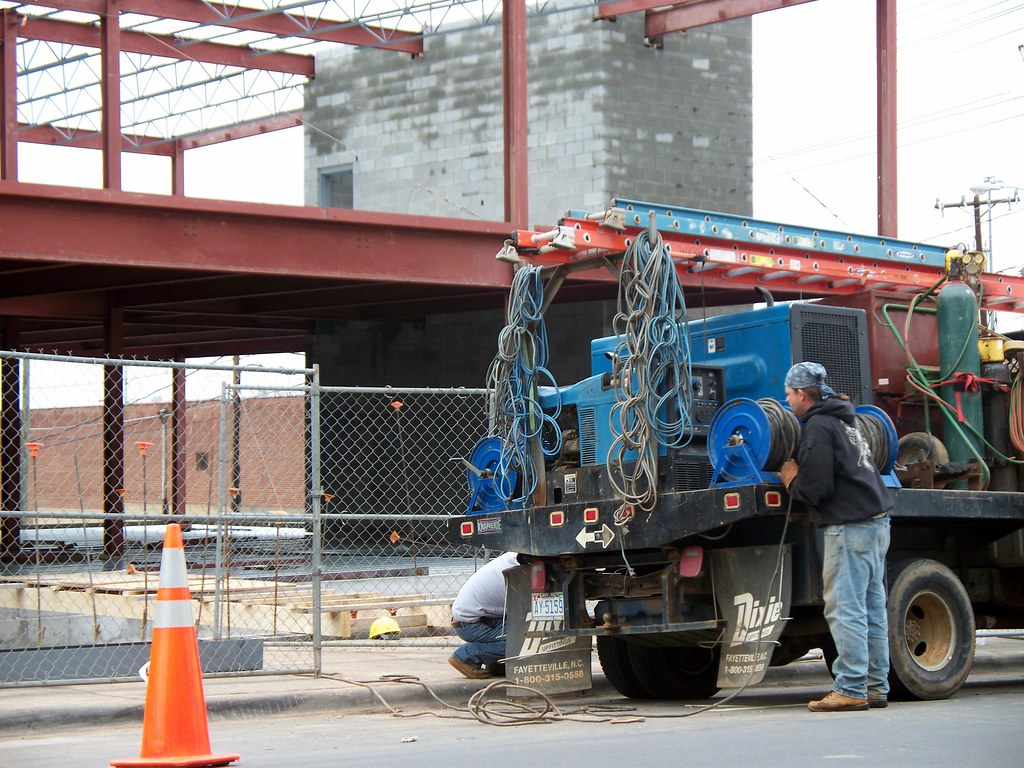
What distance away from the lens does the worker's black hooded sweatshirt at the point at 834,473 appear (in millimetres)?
8008

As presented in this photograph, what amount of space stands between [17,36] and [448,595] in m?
17.8

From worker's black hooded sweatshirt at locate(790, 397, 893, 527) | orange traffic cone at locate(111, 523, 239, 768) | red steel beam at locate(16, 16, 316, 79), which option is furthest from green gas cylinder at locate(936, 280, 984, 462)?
red steel beam at locate(16, 16, 316, 79)

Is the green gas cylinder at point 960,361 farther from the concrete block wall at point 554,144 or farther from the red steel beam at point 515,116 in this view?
the concrete block wall at point 554,144

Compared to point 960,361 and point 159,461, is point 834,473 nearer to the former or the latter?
point 960,361

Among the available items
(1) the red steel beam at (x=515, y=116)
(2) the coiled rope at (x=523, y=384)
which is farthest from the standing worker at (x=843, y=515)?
(1) the red steel beam at (x=515, y=116)

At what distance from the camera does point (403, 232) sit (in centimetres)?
1872

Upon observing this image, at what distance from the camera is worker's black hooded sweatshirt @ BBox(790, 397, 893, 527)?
8008 millimetres

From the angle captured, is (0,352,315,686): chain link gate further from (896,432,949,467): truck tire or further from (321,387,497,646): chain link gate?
(896,432,949,467): truck tire

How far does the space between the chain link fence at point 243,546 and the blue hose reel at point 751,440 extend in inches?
114

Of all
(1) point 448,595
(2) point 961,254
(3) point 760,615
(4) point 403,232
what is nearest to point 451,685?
(3) point 760,615

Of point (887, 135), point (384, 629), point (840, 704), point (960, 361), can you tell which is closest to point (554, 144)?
point (887, 135)

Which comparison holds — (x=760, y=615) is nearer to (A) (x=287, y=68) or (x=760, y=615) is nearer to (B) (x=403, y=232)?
(B) (x=403, y=232)

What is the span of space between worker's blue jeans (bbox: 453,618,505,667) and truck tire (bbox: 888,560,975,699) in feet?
9.34

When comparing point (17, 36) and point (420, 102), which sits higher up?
point (17, 36)
